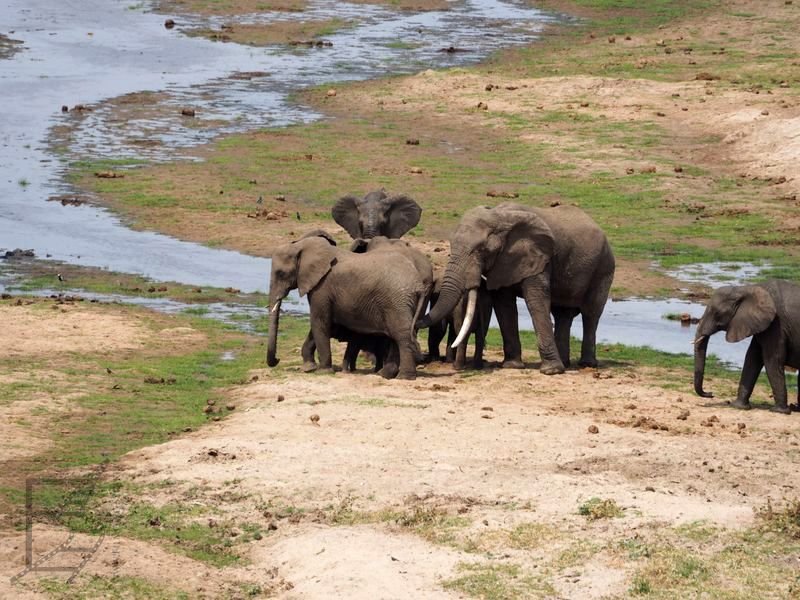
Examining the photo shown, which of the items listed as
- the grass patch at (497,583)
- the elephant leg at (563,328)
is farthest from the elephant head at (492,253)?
the grass patch at (497,583)

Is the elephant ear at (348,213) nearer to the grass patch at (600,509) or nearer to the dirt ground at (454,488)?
the dirt ground at (454,488)

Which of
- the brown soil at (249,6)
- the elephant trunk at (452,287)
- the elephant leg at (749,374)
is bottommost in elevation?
the elephant leg at (749,374)

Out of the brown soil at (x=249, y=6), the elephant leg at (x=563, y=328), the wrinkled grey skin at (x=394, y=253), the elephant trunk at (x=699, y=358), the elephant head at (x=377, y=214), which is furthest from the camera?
the brown soil at (x=249, y=6)

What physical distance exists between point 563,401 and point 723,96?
895 inches

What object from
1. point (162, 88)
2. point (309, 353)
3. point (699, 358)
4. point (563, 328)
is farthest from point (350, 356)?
point (162, 88)

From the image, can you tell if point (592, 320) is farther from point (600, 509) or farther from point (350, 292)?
point (600, 509)

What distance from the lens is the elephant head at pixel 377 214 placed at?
2297cm

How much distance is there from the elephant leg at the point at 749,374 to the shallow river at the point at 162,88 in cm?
416

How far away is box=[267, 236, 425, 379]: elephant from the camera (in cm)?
1878

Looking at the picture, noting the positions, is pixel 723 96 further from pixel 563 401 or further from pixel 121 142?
pixel 563 401

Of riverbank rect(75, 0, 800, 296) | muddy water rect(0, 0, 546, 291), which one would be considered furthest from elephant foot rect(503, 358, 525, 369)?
muddy water rect(0, 0, 546, 291)

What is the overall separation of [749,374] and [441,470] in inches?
184

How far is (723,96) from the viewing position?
1538 inches

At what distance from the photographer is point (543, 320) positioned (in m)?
19.8
